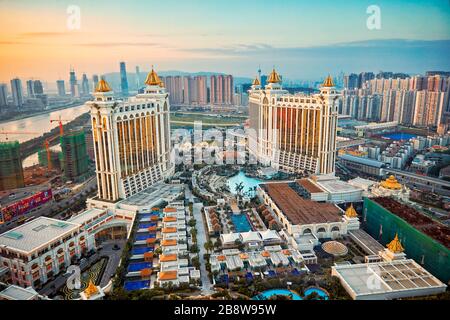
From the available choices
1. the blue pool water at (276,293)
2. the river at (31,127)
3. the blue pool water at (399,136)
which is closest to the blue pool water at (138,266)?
the blue pool water at (276,293)

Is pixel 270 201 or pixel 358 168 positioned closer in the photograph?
pixel 270 201

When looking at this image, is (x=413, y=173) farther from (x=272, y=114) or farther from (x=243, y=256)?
(x=243, y=256)

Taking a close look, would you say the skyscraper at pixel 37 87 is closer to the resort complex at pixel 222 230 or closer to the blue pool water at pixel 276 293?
the resort complex at pixel 222 230

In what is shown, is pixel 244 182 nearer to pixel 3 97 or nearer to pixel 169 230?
pixel 169 230

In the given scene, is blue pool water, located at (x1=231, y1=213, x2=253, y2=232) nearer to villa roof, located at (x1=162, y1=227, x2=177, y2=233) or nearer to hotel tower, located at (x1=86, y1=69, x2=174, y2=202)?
villa roof, located at (x1=162, y1=227, x2=177, y2=233)

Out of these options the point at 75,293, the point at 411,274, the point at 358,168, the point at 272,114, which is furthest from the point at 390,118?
the point at 75,293

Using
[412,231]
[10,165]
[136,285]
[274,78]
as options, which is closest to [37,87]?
[10,165]

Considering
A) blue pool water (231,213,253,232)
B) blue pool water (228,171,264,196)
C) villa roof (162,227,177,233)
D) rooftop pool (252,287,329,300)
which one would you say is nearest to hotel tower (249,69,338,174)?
blue pool water (228,171,264,196)
